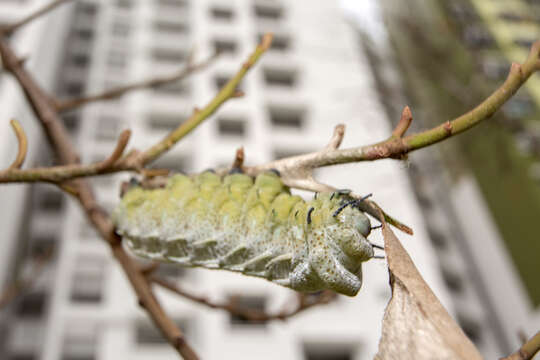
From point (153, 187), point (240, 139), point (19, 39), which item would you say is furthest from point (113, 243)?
point (240, 139)

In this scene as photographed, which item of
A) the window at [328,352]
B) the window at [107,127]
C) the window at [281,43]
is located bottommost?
the window at [328,352]

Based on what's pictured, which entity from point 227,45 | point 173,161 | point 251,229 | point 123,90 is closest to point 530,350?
point 251,229

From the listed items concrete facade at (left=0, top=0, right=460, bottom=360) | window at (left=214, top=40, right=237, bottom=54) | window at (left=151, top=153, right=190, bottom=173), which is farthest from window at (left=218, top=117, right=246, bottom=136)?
window at (left=214, top=40, right=237, bottom=54)

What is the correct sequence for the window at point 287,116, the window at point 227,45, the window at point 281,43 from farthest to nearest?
the window at point 281,43, the window at point 227,45, the window at point 287,116

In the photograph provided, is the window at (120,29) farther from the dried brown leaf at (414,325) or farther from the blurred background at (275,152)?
the dried brown leaf at (414,325)

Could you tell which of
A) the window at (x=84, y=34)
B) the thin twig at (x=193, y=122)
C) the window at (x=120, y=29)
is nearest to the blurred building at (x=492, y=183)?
the window at (x=120, y=29)
